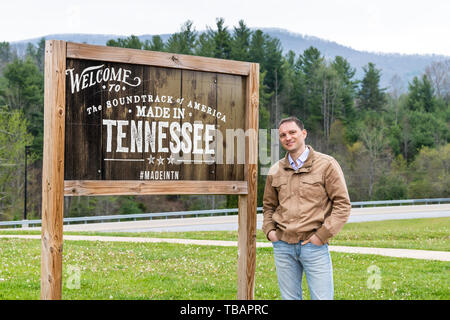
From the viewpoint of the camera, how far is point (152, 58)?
6.15 m

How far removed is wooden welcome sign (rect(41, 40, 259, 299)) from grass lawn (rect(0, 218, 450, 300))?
2473mm

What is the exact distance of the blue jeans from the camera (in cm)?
511

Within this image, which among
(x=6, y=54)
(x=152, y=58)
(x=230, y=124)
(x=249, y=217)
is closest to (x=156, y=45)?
(x=6, y=54)

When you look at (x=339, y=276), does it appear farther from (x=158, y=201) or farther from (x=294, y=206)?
(x=158, y=201)

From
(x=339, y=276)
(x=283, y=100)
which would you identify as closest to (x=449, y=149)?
(x=283, y=100)

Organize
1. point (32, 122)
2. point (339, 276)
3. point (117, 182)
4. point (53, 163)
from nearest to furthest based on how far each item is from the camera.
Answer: point (53, 163) → point (117, 182) → point (339, 276) → point (32, 122)

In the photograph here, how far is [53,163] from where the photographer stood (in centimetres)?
553

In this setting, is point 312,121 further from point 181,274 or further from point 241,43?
point 181,274

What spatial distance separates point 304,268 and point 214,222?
24900 mm

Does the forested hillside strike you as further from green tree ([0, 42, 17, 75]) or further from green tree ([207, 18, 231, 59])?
green tree ([0, 42, 17, 75])

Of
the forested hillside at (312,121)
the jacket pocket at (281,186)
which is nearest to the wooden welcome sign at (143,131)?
the jacket pocket at (281,186)

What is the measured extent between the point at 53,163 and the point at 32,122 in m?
51.2

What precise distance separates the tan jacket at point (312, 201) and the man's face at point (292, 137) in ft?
0.45

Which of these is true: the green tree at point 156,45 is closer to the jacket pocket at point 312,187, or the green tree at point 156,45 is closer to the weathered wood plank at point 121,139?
the weathered wood plank at point 121,139
